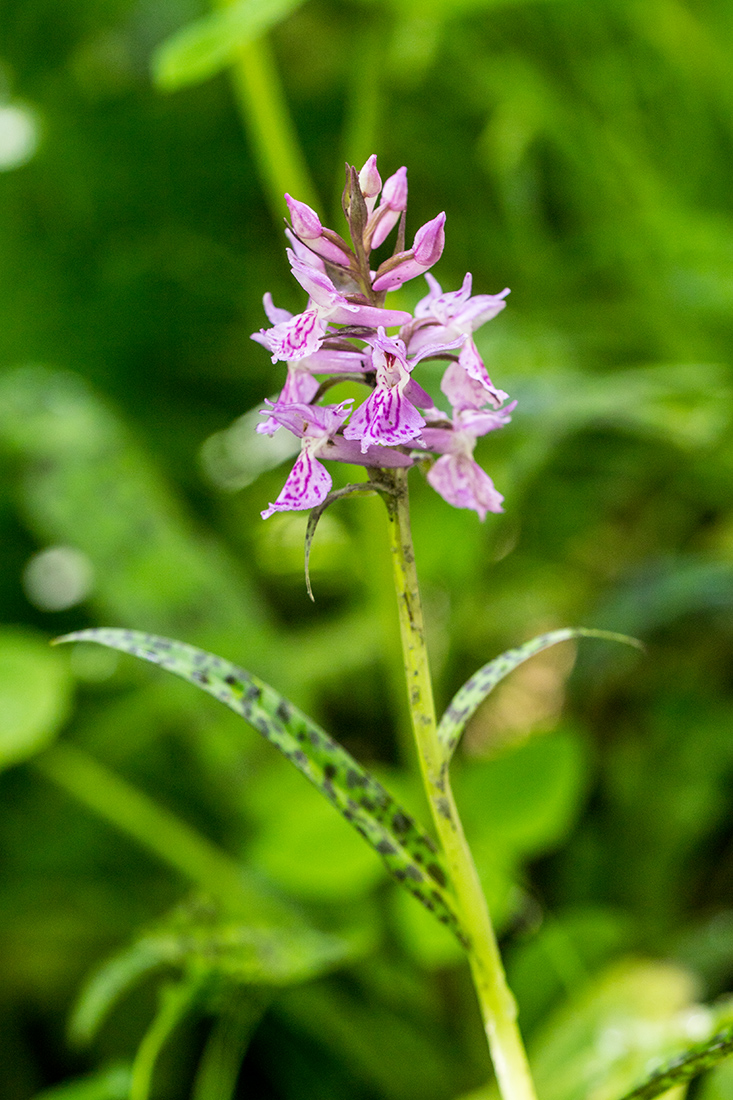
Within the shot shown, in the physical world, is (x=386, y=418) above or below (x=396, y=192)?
below

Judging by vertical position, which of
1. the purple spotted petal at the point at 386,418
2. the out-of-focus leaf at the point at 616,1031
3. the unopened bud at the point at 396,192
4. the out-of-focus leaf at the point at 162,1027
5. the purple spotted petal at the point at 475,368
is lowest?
the out-of-focus leaf at the point at 616,1031

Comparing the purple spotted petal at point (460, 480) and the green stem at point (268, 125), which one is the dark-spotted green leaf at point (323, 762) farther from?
the green stem at point (268, 125)

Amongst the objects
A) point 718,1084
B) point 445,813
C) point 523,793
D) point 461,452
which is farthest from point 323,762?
point 523,793

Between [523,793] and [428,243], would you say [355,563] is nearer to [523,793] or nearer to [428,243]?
[523,793]

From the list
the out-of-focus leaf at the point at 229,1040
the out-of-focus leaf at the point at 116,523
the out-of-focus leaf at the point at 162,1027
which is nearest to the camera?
the out-of-focus leaf at the point at 162,1027

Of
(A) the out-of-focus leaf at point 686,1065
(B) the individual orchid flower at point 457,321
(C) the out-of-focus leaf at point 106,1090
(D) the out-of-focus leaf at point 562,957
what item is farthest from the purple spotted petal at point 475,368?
(D) the out-of-focus leaf at point 562,957

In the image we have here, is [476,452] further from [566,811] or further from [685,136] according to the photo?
[685,136]

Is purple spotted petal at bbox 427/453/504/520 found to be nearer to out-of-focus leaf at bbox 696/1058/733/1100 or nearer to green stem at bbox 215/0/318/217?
out-of-focus leaf at bbox 696/1058/733/1100

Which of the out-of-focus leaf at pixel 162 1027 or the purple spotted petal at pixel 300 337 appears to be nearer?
the purple spotted petal at pixel 300 337
